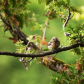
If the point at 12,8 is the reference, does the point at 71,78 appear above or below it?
below

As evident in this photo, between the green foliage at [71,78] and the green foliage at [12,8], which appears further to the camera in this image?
the green foliage at [12,8]

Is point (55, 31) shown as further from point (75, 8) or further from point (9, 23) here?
point (75, 8)

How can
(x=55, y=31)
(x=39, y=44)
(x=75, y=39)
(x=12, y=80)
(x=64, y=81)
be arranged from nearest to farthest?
(x=75, y=39) < (x=64, y=81) < (x=39, y=44) < (x=12, y=80) < (x=55, y=31)

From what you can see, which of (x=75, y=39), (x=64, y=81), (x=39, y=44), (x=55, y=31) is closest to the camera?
(x=75, y=39)

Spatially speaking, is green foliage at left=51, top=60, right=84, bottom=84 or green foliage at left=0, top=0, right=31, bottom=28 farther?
green foliage at left=0, top=0, right=31, bottom=28

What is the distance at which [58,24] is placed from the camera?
316cm

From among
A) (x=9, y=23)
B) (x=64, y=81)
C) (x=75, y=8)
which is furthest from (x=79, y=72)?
(x=9, y=23)

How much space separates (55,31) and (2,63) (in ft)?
4.27

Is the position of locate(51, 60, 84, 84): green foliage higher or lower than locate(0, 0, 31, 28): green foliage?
lower

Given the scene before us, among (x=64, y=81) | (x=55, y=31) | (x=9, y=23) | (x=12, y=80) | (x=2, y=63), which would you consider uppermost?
(x=9, y=23)

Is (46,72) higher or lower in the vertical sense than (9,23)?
lower

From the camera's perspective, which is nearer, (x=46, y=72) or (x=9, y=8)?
(x=9, y=8)

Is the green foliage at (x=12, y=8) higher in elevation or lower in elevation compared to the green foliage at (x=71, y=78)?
higher

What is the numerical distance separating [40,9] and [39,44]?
1.74 metres
